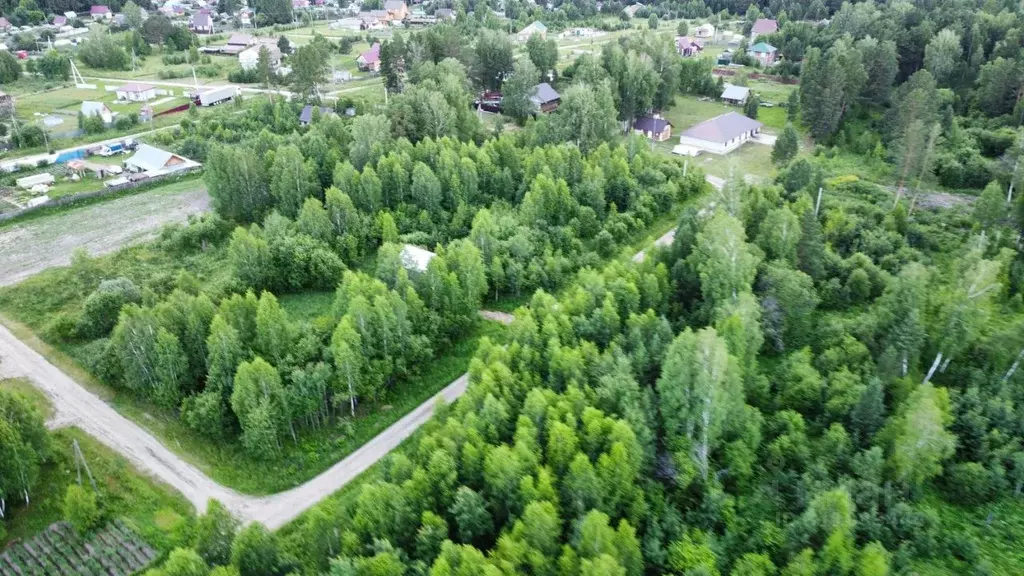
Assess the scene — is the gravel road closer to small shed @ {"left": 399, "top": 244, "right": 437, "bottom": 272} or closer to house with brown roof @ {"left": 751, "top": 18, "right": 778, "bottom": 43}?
small shed @ {"left": 399, "top": 244, "right": 437, "bottom": 272}

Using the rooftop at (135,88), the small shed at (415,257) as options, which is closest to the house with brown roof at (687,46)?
the rooftop at (135,88)

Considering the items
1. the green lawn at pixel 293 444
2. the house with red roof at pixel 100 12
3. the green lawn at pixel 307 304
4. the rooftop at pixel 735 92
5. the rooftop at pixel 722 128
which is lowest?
the green lawn at pixel 293 444

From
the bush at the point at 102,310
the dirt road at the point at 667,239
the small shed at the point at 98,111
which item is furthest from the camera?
the small shed at the point at 98,111

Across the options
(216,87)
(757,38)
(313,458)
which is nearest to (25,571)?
(313,458)

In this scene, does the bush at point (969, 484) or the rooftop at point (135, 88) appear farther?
the rooftop at point (135, 88)

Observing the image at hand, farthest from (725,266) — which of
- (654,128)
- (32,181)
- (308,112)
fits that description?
(32,181)

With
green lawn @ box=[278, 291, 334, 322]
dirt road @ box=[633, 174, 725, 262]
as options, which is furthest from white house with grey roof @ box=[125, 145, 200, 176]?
dirt road @ box=[633, 174, 725, 262]

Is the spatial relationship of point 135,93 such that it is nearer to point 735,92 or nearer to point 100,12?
point 100,12

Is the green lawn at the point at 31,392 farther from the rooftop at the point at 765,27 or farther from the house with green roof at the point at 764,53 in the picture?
the rooftop at the point at 765,27
